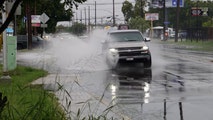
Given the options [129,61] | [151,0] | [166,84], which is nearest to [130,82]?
[166,84]

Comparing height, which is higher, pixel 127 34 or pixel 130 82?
pixel 127 34

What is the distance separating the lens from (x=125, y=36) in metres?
24.0

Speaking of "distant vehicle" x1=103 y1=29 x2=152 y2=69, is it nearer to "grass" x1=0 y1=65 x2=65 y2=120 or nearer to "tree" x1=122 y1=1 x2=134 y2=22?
"grass" x1=0 y1=65 x2=65 y2=120

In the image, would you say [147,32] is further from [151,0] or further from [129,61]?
[129,61]

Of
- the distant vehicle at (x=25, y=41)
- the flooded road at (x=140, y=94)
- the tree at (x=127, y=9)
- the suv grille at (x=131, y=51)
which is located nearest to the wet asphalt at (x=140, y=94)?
the flooded road at (x=140, y=94)

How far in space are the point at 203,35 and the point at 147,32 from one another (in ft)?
162

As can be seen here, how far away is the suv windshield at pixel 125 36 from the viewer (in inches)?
938

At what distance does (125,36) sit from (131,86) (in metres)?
8.47

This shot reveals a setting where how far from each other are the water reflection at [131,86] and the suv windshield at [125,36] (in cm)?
170

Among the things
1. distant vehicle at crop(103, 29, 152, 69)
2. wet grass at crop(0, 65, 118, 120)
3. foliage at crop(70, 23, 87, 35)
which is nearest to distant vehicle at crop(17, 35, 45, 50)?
distant vehicle at crop(103, 29, 152, 69)

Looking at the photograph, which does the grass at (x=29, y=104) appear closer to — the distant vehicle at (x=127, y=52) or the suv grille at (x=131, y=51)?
the distant vehicle at (x=127, y=52)

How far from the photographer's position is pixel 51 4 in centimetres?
780

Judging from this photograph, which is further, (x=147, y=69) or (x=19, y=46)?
(x=19, y=46)

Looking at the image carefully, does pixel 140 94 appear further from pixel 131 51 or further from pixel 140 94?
pixel 131 51
